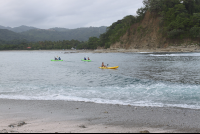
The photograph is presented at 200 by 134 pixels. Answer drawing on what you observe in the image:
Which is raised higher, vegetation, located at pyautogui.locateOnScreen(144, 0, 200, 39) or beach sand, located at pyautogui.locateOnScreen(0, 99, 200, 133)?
vegetation, located at pyautogui.locateOnScreen(144, 0, 200, 39)

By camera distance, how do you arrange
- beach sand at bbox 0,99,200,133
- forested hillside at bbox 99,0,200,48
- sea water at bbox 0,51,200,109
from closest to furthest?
beach sand at bbox 0,99,200,133 < sea water at bbox 0,51,200,109 < forested hillside at bbox 99,0,200,48

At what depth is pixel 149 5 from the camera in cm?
8944

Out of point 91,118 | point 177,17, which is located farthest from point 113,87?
point 177,17

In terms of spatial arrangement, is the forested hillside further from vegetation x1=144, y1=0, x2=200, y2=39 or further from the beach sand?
the beach sand

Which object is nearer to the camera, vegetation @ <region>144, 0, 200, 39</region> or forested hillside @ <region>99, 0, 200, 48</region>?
vegetation @ <region>144, 0, 200, 39</region>

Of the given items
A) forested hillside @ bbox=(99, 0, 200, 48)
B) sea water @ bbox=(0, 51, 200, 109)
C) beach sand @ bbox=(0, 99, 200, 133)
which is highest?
forested hillside @ bbox=(99, 0, 200, 48)

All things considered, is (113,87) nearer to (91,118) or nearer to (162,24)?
(91,118)

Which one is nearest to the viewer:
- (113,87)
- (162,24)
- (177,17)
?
(113,87)

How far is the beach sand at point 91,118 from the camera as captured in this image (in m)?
5.28

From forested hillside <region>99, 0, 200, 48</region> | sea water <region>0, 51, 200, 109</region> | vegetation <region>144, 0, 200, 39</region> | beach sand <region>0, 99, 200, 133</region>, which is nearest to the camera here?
beach sand <region>0, 99, 200, 133</region>

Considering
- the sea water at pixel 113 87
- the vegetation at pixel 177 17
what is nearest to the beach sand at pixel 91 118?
the sea water at pixel 113 87

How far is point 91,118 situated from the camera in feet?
21.5

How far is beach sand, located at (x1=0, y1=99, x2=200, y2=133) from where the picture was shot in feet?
17.3

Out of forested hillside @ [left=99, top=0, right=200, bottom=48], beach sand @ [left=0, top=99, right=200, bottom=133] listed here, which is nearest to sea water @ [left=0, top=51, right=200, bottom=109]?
beach sand @ [left=0, top=99, right=200, bottom=133]
